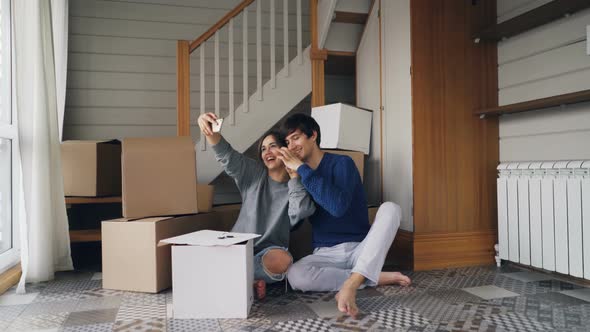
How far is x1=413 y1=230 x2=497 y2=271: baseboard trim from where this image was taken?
2.39 m

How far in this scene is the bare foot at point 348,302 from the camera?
5.27 ft

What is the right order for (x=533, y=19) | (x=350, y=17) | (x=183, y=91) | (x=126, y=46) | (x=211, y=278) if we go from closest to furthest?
(x=211, y=278)
(x=533, y=19)
(x=183, y=91)
(x=350, y=17)
(x=126, y=46)

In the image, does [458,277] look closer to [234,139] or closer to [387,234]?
[387,234]

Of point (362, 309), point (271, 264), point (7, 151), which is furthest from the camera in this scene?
point (7, 151)

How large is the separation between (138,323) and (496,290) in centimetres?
153

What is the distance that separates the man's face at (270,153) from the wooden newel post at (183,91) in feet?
3.15

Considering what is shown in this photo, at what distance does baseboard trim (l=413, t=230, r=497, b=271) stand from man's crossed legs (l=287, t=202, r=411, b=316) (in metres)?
0.41

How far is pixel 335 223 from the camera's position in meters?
2.04

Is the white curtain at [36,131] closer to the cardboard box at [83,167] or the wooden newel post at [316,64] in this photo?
the cardboard box at [83,167]

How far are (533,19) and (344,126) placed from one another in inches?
44.4

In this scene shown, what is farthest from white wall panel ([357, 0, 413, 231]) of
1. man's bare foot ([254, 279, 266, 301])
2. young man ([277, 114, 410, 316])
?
man's bare foot ([254, 279, 266, 301])

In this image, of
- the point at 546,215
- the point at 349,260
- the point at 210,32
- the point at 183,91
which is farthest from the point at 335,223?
the point at 210,32

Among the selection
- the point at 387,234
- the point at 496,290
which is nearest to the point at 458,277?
the point at 496,290

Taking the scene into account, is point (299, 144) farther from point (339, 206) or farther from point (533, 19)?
point (533, 19)
